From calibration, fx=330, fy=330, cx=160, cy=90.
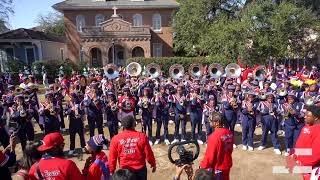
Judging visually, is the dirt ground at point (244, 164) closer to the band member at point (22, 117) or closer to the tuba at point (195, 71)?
the band member at point (22, 117)

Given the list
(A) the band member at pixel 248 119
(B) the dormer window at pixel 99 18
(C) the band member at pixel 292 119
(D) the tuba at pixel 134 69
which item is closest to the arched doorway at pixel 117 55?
(B) the dormer window at pixel 99 18

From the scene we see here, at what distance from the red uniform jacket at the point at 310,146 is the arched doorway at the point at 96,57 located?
115 ft

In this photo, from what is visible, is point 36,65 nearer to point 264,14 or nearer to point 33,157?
point 264,14

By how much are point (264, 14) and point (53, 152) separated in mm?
21966

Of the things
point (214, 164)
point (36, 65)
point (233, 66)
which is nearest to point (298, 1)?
point (233, 66)

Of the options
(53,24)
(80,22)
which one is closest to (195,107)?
(80,22)

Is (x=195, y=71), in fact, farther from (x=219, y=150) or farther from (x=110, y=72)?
(x=219, y=150)

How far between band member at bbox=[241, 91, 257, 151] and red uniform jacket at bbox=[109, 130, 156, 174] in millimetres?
5392

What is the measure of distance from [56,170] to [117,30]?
3330 cm

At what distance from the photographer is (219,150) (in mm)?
5500

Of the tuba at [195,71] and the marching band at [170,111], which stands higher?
the tuba at [195,71]

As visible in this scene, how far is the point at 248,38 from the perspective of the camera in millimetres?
23812

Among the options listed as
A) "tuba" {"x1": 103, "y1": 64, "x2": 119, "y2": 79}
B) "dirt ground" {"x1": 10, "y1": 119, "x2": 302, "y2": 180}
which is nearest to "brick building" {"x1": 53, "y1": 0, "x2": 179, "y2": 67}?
"tuba" {"x1": 103, "y1": 64, "x2": 119, "y2": 79}

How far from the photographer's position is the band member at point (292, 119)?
9.34 metres
